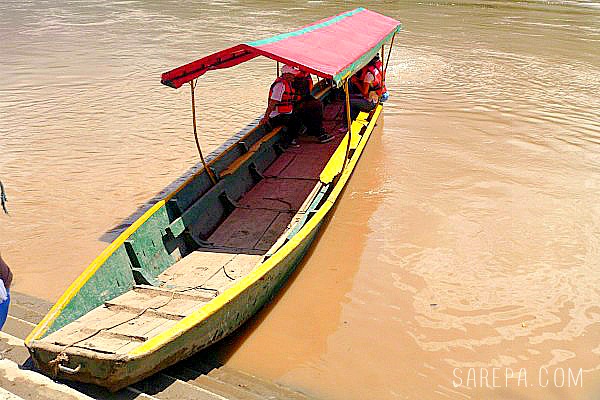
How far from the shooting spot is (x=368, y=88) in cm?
825

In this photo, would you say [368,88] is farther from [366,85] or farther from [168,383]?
[168,383]

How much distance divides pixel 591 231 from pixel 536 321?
1866 millimetres

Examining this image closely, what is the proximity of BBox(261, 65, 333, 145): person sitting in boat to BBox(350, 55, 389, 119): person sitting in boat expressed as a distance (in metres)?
0.94

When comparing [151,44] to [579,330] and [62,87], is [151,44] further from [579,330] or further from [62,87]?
[579,330]

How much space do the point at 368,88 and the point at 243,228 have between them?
365cm

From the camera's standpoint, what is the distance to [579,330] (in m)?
4.50

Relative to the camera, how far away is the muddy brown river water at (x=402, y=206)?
425cm

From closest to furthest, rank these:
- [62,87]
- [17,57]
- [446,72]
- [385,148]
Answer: [385,148] → [62,87] → [446,72] → [17,57]

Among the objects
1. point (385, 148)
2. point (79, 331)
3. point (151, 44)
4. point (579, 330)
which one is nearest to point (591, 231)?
point (579, 330)

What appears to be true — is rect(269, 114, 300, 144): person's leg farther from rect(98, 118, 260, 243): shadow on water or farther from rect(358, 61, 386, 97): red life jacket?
rect(358, 61, 386, 97): red life jacket

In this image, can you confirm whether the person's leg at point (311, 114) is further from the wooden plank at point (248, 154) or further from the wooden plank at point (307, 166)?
the wooden plank at point (307, 166)
